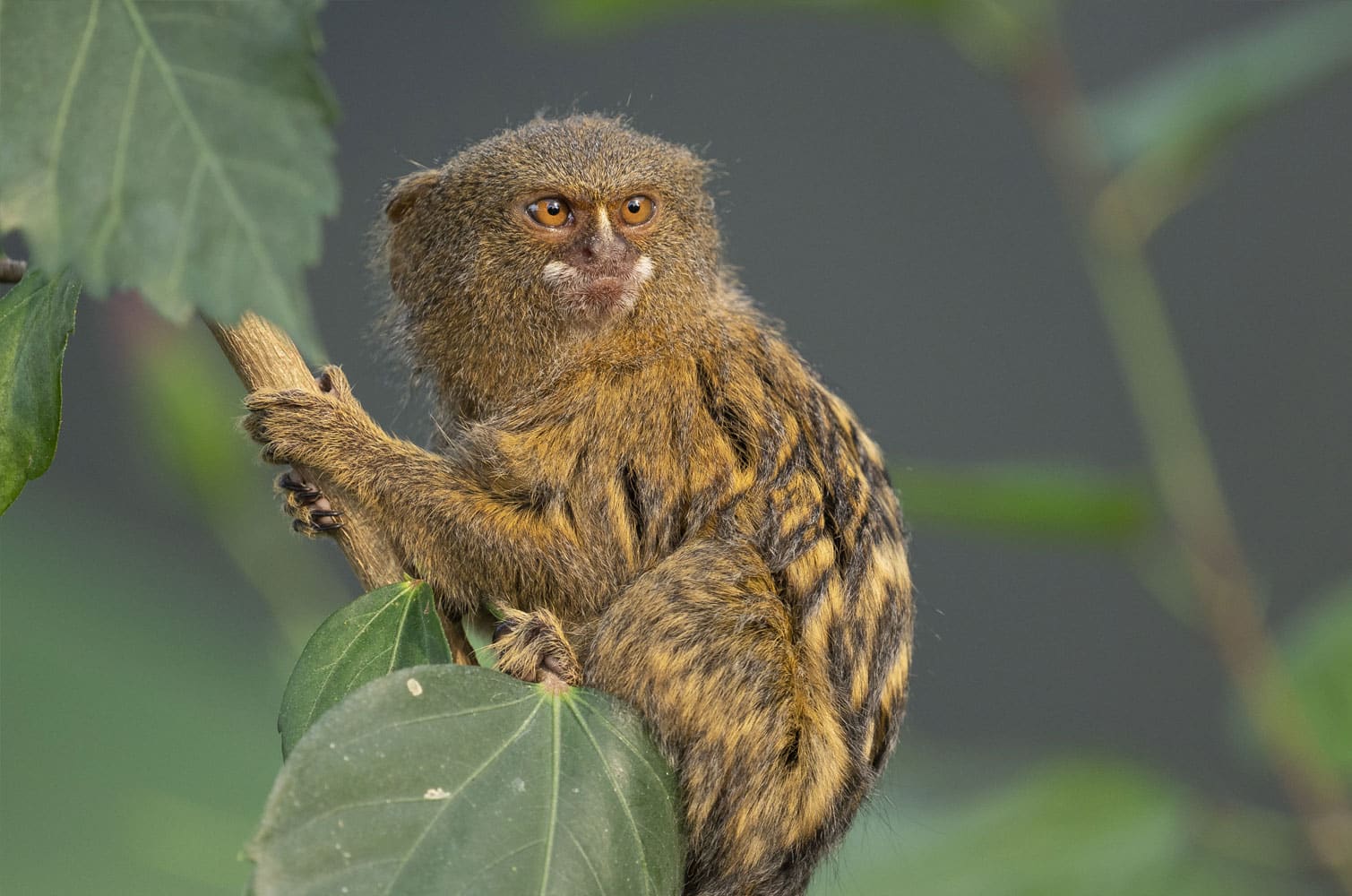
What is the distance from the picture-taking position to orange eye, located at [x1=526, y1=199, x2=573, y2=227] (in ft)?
7.08

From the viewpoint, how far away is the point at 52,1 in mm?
852

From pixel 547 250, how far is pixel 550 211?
2.4 inches

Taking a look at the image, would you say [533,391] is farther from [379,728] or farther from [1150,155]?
[1150,155]

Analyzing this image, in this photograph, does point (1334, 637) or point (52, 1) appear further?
point (1334, 637)

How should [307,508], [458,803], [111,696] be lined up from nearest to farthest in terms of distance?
[458,803]
[307,508]
[111,696]

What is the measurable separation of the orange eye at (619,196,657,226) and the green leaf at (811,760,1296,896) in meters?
1.04

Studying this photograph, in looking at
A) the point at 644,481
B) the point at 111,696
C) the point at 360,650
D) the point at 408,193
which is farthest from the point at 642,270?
the point at 111,696

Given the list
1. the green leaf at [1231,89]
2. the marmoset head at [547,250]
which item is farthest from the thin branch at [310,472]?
the green leaf at [1231,89]

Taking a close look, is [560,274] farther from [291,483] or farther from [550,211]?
[291,483]

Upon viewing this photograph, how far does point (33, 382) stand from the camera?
1.22 metres

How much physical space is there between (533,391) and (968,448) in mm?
4203

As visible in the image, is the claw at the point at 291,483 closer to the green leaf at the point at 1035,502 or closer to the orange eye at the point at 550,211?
the orange eye at the point at 550,211

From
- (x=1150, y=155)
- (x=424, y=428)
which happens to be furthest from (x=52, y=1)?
(x=1150, y=155)

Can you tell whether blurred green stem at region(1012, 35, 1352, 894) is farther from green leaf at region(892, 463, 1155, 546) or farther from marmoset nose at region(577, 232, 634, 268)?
marmoset nose at region(577, 232, 634, 268)
